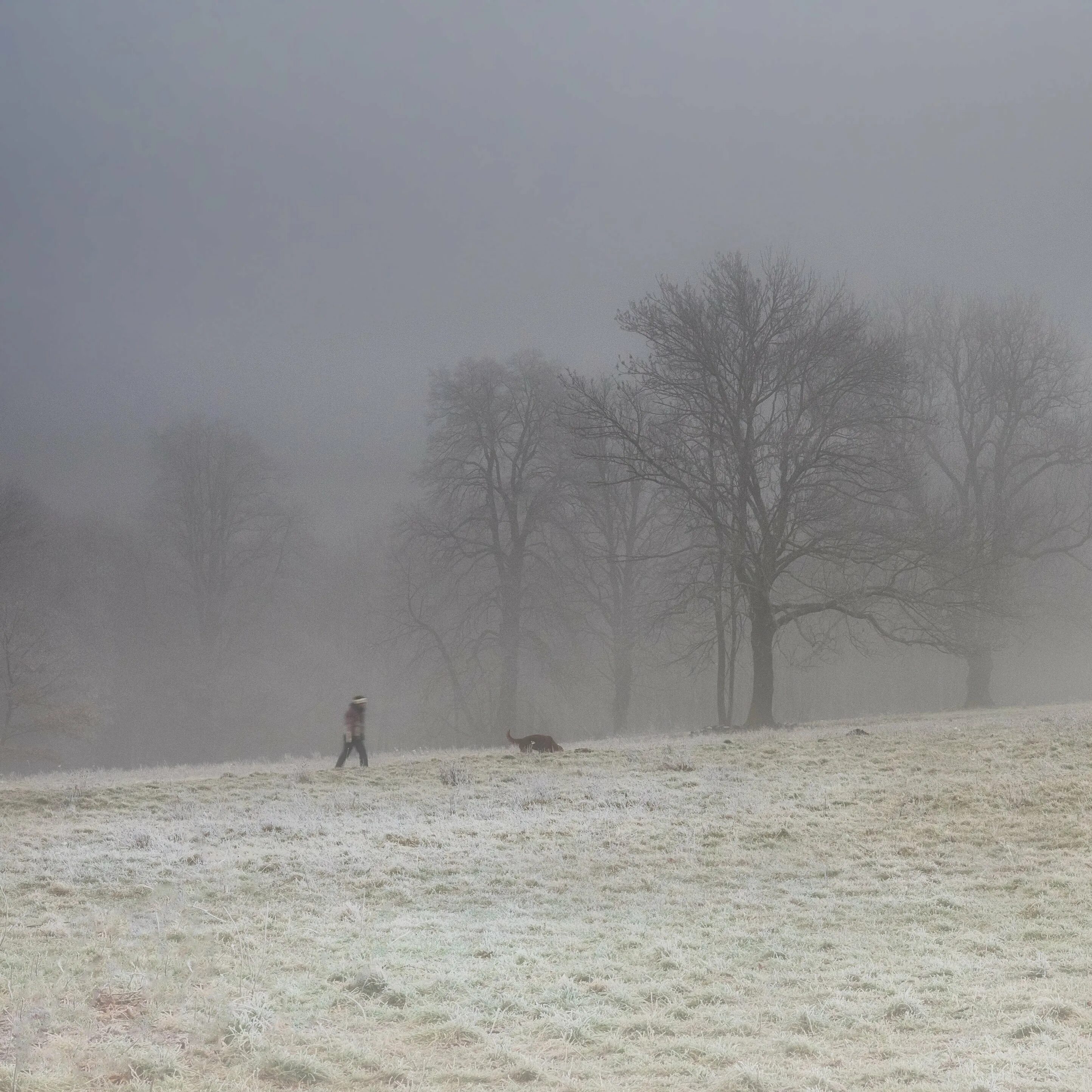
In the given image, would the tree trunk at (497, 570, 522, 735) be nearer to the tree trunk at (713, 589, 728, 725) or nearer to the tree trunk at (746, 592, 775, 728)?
the tree trunk at (713, 589, 728, 725)

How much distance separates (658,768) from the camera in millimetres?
18766

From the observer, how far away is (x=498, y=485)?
37.8 metres

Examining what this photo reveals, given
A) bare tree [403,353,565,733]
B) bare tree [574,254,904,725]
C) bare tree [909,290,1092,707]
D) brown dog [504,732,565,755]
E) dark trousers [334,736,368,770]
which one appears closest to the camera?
dark trousers [334,736,368,770]

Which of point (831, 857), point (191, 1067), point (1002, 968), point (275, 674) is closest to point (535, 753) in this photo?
point (831, 857)

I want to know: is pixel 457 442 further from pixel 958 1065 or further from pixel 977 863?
pixel 958 1065

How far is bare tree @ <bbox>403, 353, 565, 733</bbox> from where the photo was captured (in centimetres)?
3691

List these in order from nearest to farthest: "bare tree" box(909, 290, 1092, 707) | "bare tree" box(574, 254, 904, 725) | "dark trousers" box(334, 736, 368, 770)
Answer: "dark trousers" box(334, 736, 368, 770), "bare tree" box(574, 254, 904, 725), "bare tree" box(909, 290, 1092, 707)

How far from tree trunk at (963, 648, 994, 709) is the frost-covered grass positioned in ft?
56.2

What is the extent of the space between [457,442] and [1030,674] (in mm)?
34645

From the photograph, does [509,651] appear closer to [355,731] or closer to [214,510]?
[355,731]

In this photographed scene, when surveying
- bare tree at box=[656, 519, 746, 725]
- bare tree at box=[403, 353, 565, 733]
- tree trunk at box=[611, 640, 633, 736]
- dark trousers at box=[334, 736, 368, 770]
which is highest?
bare tree at box=[403, 353, 565, 733]

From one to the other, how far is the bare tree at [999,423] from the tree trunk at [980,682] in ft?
0.12

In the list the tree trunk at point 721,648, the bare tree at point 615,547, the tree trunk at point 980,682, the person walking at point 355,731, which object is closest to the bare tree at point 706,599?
the tree trunk at point 721,648

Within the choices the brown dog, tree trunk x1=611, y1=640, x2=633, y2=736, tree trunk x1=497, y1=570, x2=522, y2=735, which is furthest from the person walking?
tree trunk x1=611, y1=640, x2=633, y2=736
